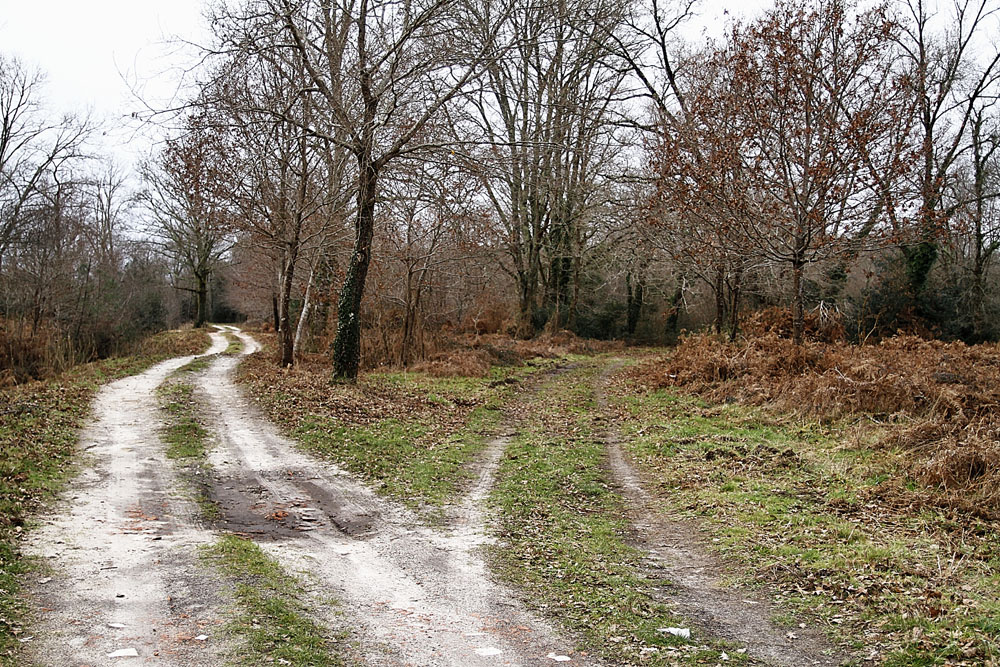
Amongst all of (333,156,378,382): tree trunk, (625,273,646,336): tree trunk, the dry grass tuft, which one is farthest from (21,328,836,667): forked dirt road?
(625,273,646,336): tree trunk

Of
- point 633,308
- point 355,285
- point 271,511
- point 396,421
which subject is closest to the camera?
point 271,511

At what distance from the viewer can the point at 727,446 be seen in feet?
35.3

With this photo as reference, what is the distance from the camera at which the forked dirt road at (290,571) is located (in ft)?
15.6

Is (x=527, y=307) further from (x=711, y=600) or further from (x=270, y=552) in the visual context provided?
(x=711, y=600)

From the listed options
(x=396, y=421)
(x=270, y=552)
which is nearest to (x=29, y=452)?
(x=270, y=552)

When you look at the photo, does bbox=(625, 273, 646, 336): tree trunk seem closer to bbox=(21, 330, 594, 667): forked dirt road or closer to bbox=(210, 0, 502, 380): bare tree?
bbox=(210, 0, 502, 380): bare tree

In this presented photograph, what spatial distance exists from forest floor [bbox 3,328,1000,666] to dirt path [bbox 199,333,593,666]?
0.03m

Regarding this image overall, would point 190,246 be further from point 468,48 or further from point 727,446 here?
point 727,446

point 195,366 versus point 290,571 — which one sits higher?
point 195,366

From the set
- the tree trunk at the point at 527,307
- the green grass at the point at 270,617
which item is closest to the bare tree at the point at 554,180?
the tree trunk at the point at 527,307

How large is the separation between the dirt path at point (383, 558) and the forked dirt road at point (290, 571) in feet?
0.06

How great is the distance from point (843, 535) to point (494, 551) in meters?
3.35

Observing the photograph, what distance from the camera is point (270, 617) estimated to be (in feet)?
16.8

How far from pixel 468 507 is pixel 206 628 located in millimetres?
4007
